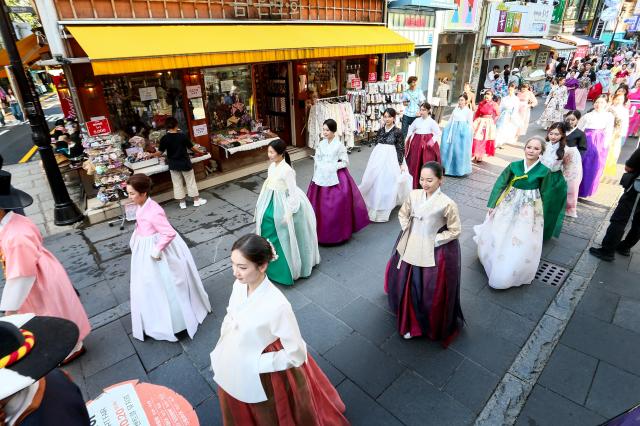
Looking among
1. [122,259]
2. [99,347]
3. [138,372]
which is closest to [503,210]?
[138,372]

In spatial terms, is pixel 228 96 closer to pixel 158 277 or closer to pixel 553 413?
pixel 158 277

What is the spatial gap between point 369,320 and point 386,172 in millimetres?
3068

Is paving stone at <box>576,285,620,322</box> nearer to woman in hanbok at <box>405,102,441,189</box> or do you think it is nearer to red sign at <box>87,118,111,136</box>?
woman in hanbok at <box>405,102,441,189</box>

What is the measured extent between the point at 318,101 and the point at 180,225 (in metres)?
5.32

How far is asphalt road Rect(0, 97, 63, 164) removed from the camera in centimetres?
1172

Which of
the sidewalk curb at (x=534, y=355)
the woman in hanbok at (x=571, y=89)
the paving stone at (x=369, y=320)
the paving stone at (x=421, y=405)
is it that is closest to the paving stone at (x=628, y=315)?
the sidewalk curb at (x=534, y=355)

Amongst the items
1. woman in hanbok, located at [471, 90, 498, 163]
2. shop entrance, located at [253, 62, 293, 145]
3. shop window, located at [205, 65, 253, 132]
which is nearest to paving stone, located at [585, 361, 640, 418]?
woman in hanbok, located at [471, 90, 498, 163]

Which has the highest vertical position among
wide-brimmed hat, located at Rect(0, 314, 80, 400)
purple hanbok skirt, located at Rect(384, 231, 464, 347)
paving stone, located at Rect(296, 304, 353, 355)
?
wide-brimmed hat, located at Rect(0, 314, 80, 400)

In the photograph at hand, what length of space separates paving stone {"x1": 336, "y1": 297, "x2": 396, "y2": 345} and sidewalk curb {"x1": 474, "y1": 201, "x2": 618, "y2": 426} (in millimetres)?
1134

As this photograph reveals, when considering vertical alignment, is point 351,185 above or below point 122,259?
above

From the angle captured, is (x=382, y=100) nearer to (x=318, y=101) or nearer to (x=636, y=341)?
(x=318, y=101)

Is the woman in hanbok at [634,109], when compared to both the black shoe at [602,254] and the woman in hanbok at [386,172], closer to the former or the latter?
the black shoe at [602,254]

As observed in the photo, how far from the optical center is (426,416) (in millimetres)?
2904

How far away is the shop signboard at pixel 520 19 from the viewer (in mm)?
16500
